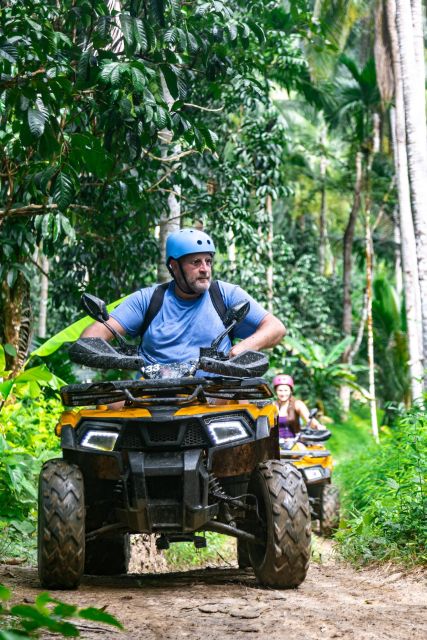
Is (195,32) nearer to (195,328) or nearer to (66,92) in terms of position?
(66,92)

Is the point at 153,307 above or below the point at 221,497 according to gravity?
above

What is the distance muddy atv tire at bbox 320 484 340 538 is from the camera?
11805mm

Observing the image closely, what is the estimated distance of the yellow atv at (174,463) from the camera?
17.8 feet

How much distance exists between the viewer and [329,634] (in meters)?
4.27

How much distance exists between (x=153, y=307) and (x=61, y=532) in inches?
62.5

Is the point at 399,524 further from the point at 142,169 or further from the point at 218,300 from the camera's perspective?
the point at 142,169

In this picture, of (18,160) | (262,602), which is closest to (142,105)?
(18,160)

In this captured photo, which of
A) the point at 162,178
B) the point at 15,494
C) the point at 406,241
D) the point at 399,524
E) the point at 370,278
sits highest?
the point at 370,278

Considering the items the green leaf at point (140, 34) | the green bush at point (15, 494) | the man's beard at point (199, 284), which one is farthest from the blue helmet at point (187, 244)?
the green bush at point (15, 494)

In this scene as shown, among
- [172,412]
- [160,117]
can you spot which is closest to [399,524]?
[172,412]

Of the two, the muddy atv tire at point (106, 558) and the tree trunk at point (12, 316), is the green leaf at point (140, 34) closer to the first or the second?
the muddy atv tire at point (106, 558)

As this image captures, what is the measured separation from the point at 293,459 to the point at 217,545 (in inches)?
90.8

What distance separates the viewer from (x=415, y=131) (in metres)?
14.5

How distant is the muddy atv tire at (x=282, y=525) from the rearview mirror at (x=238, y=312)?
34.9 inches
